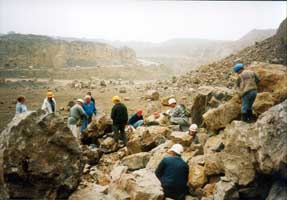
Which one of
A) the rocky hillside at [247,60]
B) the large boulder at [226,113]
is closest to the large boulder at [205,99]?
the large boulder at [226,113]

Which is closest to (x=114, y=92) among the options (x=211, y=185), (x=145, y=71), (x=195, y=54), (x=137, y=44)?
(x=211, y=185)

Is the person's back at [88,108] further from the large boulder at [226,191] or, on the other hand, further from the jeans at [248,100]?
the large boulder at [226,191]

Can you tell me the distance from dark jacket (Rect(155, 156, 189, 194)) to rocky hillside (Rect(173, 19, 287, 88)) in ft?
43.2

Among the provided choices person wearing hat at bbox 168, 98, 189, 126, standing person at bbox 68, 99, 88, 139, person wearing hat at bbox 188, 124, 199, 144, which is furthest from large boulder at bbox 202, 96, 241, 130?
standing person at bbox 68, 99, 88, 139

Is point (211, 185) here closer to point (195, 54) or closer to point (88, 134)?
point (88, 134)

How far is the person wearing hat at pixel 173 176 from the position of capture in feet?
21.8

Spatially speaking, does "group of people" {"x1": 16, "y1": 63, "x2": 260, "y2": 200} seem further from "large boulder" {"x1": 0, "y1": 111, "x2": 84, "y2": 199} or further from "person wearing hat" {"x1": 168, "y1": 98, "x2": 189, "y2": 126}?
"large boulder" {"x1": 0, "y1": 111, "x2": 84, "y2": 199}

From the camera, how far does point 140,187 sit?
612cm

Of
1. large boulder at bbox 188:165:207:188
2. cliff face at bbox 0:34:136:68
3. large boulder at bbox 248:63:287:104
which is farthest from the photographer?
cliff face at bbox 0:34:136:68

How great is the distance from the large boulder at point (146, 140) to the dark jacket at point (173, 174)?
206 centimetres

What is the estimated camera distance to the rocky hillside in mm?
20859

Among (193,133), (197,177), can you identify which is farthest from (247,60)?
(197,177)

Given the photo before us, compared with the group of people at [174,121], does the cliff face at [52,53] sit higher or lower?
higher

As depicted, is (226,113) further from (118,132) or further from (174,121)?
(118,132)
